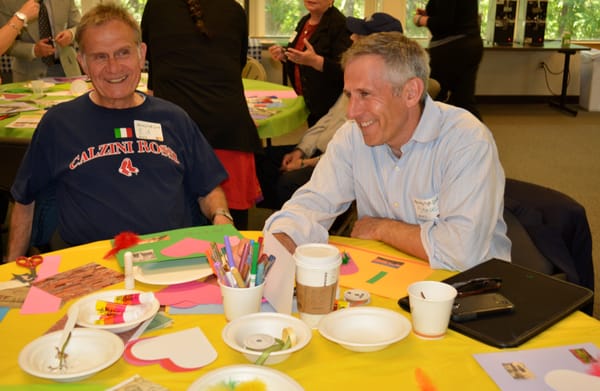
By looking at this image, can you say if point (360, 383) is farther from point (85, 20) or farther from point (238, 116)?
point (238, 116)

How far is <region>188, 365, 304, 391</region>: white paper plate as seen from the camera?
1061 millimetres

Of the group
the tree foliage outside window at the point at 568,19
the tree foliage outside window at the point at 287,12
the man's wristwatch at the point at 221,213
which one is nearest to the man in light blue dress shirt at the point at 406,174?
the man's wristwatch at the point at 221,213

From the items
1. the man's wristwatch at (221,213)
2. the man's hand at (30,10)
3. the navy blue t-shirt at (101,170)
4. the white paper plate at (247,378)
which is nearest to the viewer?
the white paper plate at (247,378)

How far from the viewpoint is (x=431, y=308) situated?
1.25m

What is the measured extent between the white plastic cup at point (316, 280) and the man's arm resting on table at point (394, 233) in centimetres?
44

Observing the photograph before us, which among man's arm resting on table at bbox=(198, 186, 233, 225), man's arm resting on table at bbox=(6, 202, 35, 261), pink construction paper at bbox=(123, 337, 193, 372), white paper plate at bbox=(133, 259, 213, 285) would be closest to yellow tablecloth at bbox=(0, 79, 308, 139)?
man's arm resting on table at bbox=(198, 186, 233, 225)

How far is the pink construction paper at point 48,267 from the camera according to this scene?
62.2 inches

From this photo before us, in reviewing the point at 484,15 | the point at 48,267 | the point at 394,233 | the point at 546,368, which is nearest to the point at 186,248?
the point at 48,267

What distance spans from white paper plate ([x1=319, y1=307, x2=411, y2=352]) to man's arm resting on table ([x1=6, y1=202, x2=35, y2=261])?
1.28m

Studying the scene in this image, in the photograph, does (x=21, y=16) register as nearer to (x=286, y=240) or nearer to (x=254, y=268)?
(x=286, y=240)

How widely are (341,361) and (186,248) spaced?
606 mm

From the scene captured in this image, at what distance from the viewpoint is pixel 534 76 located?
870 centimetres

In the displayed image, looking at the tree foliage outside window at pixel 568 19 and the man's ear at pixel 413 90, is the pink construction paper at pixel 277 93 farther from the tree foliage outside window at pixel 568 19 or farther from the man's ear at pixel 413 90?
Answer: the tree foliage outside window at pixel 568 19

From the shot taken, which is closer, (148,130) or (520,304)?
(520,304)
